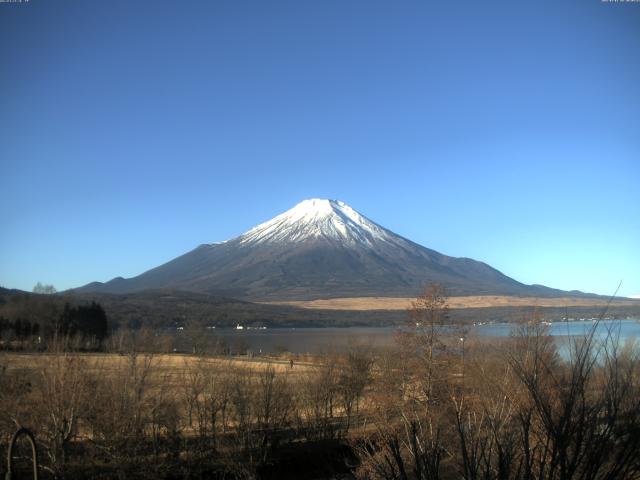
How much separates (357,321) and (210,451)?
143 m

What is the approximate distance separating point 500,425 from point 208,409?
26.0 metres

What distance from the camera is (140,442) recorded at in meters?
24.9

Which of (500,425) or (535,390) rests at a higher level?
(535,390)

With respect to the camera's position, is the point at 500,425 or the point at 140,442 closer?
the point at 500,425

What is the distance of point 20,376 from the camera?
25.6 m

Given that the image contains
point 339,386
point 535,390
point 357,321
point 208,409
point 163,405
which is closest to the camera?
point 535,390

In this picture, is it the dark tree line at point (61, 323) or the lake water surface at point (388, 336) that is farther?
the dark tree line at point (61, 323)

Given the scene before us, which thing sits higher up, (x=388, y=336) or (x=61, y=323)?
(x=61, y=323)

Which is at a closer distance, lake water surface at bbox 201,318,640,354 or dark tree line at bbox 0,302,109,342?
lake water surface at bbox 201,318,640,354

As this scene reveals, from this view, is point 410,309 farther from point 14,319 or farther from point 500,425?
point 14,319

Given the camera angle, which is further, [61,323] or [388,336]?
[388,336]

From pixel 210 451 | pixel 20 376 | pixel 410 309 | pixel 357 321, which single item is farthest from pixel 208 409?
pixel 357 321

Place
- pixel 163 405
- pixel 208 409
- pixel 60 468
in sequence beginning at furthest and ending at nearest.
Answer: pixel 208 409
pixel 163 405
pixel 60 468

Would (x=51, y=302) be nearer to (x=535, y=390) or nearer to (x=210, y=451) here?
(x=210, y=451)
